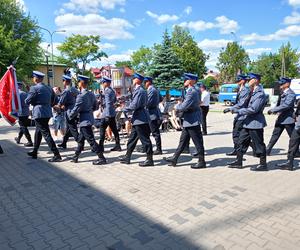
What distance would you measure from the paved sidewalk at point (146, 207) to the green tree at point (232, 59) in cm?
3565

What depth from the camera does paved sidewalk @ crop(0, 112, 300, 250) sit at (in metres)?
3.40

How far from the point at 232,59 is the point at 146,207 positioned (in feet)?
127

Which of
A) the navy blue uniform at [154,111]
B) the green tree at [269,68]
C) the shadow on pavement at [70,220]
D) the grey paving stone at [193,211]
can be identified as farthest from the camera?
the green tree at [269,68]

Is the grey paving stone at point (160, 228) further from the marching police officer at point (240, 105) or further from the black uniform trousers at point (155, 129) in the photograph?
the black uniform trousers at point (155, 129)

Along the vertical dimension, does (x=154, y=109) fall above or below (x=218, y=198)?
above

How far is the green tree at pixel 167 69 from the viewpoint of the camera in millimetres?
28672

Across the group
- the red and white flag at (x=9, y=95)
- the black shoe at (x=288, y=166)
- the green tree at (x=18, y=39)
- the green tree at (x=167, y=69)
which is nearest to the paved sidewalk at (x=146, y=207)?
the black shoe at (x=288, y=166)

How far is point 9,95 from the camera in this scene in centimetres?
754

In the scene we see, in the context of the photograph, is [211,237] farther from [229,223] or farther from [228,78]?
[228,78]

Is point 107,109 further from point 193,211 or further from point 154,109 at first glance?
point 193,211

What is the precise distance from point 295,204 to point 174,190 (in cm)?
179

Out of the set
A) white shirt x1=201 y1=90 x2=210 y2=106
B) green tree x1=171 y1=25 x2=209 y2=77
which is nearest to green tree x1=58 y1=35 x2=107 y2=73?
green tree x1=171 y1=25 x2=209 y2=77

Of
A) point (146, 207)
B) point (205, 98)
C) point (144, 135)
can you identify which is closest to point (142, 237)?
point (146, 207)

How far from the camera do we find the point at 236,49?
39844 millimetres
